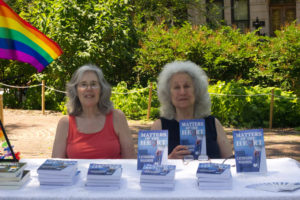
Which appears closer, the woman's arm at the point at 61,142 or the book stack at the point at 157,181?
the book stack at the point at 157,181

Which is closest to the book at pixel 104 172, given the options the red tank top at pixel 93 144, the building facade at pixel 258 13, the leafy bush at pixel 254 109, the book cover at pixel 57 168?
the book cover at pixel 57 168

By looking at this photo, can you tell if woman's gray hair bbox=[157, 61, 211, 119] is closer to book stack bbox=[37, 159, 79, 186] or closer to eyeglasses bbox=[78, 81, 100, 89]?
eyeglasses bbox=[78, 81, 100, 89]

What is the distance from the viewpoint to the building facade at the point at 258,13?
18547 mm

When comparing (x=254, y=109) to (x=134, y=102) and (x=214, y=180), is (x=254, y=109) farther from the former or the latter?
(x=214, y=180)

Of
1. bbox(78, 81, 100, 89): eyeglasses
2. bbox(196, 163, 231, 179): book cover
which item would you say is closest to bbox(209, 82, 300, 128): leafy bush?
bbox(78, 81, 100, 89): eyeglasses

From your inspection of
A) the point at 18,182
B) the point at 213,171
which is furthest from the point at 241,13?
the point at 18,182

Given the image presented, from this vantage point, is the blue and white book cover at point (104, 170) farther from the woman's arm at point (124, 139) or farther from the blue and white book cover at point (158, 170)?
the woman's arm at point (124, 139)

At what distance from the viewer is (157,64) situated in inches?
462

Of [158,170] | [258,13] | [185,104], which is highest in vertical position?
[258,13]

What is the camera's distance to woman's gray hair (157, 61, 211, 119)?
343 cm

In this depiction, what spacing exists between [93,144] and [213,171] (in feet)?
4.46

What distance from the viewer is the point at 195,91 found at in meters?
3.45

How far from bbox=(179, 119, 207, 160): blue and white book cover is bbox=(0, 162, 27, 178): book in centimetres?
108

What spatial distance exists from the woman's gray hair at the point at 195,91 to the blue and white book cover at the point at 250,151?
3.03 ft
